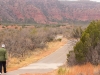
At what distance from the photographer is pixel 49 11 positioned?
13788 cm

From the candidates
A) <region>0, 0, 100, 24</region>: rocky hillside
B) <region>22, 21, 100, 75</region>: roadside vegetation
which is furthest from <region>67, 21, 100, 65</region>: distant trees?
<region>0, 0, 100, 24</region>: rocky hillside

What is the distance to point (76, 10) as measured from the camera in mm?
143125

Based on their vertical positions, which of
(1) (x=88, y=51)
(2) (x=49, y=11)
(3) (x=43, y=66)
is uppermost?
(1) (x=88, y=51)

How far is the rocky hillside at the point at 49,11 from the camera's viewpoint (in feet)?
394

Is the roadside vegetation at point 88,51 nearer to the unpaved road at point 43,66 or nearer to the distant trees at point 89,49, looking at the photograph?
the distant trees at point 89,49

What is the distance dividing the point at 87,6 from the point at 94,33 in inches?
5162

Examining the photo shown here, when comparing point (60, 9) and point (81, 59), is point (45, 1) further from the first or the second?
point (81, 59)

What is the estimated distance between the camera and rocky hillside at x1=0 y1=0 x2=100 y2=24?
394 ft

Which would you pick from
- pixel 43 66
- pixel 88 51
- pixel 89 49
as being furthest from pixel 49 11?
pixel 88 51

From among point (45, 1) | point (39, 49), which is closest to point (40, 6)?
point (45, 1)

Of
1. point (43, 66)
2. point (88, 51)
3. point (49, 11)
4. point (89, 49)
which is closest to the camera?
point (88, 51)

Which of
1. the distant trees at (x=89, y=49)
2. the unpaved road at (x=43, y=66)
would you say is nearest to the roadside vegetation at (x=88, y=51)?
the distant trees at (x=89, y=49)

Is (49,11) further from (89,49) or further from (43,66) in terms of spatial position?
(89,49)

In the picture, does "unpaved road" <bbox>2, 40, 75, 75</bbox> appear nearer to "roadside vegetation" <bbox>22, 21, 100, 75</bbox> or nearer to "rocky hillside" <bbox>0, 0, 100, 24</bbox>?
"roadside vegetation" <bbox>22, 21, 100, 75</bbox>
